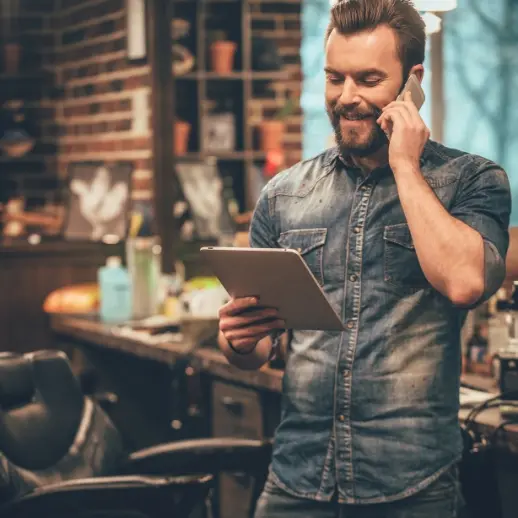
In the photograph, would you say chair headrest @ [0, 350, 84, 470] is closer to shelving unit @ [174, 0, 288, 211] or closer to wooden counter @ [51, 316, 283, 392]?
wooden counter @ [51, 316, 283, 392]

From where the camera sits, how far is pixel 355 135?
74.6 inches

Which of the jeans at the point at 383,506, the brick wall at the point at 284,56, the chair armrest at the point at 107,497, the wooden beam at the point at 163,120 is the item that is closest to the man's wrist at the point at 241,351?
the jeans at the point at 383,506

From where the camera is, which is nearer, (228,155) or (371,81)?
(371,81)

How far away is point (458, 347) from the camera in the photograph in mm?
1896

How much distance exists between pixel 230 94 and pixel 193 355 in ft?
9.08

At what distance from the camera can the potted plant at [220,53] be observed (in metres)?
5.89

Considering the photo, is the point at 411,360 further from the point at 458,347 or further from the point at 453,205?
the point at 453,205

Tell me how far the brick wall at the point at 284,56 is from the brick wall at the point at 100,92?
84 centimetres

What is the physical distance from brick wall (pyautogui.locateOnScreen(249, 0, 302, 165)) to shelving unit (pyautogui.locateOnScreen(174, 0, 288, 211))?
13 centimetres

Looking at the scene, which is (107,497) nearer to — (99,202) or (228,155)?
(99,202)

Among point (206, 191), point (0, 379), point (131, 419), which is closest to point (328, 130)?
point (206, 191)

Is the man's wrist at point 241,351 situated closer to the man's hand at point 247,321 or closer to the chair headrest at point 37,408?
the man's hand at point 247,321

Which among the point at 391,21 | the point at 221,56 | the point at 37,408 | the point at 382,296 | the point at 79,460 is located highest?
the point at 221,56

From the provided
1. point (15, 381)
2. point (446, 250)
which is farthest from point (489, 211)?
point (15, 381)
